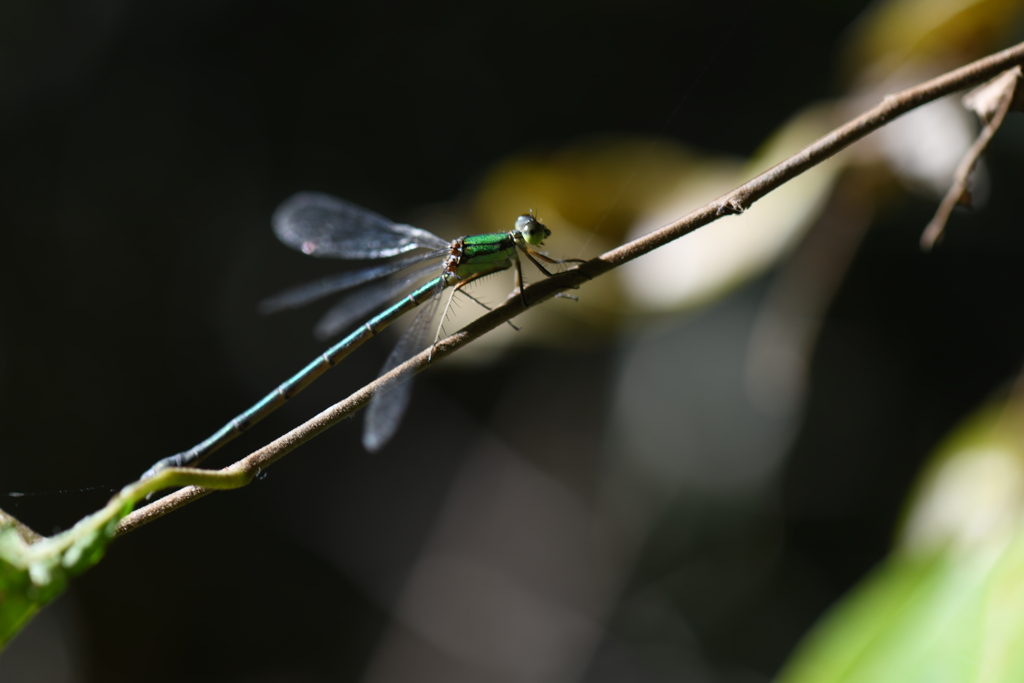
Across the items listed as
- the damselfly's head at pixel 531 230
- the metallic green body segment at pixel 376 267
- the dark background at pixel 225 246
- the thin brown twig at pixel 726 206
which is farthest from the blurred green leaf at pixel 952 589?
the dark background at pixel 225 246

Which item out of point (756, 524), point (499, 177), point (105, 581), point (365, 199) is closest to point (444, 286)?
point (499, 177)

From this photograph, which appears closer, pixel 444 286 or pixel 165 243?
pixel 444 286

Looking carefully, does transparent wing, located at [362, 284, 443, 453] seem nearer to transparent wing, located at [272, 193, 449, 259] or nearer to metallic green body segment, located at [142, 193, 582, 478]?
metallic green body segment, located at [142, 193, 582, 478]

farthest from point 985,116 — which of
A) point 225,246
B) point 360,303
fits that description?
point 225,246

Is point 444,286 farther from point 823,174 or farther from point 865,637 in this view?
point 865,637

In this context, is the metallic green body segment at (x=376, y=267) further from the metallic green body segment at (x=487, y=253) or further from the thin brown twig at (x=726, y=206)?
the thin brown twig at (x=726, y=206)

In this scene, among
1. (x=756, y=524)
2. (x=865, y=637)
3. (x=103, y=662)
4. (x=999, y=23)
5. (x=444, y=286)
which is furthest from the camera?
(x=103, y=662)

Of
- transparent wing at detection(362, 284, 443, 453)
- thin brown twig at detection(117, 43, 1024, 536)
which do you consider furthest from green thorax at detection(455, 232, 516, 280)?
thin brown twig at detection(117, 43, 1024, 536)
